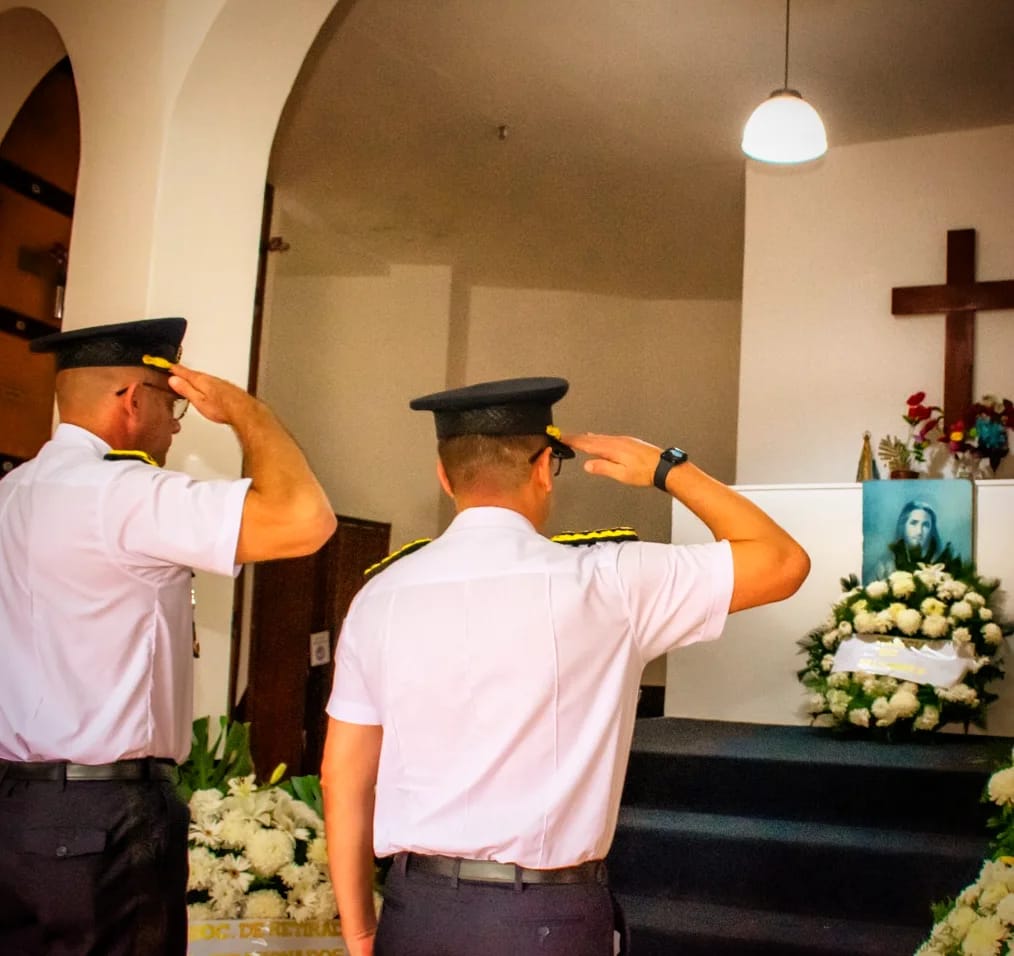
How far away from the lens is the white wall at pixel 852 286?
5738 millimetres

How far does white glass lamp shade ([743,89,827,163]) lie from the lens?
14.2ft

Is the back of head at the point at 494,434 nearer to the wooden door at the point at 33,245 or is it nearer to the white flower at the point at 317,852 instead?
the white flower at the point at 317,852

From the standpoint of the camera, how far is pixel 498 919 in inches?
60.6

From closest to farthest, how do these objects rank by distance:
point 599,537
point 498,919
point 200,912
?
point 498,919 → point 599,537 → point 200,912

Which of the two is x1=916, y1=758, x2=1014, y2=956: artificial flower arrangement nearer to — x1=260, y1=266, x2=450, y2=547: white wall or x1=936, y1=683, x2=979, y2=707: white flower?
x1=936, y1=683, x2=979, y2=707: white flower

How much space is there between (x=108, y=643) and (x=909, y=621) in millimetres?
3365

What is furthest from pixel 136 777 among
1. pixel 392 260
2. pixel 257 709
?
pixel 392 260

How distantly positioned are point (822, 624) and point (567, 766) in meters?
3.67

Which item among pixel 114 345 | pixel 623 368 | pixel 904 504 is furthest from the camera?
pixel 623 368

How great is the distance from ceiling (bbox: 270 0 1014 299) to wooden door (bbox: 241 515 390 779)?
73.7 inches

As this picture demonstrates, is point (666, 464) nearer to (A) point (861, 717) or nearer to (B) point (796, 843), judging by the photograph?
(B) point (796, 843)

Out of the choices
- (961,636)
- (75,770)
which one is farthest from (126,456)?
(961,636)

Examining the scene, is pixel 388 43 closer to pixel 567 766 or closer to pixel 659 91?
pixel 659 91

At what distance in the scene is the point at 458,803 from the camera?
5.12 ft
